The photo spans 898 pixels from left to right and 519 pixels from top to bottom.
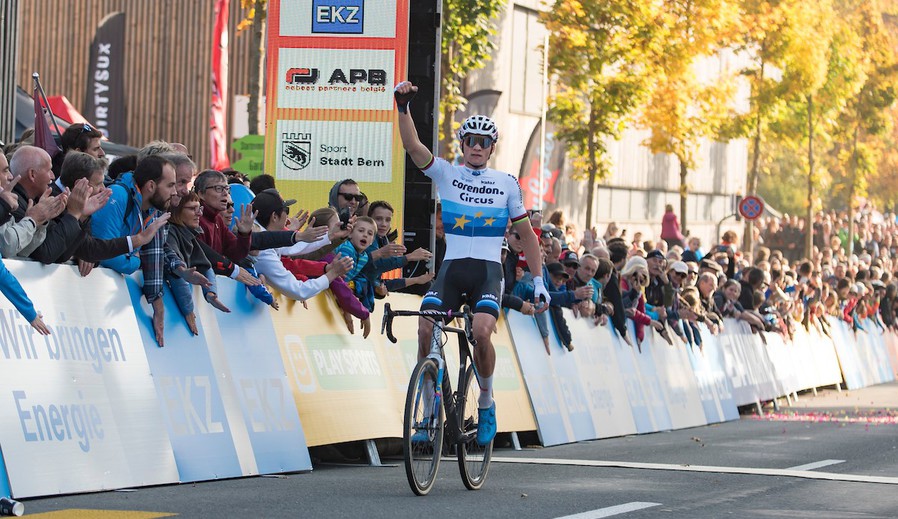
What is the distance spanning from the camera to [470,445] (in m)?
10.4

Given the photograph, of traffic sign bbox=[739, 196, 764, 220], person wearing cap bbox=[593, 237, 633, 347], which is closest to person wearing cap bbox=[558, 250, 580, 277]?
person wearing cap bbox=[593, 237, 633, 347]

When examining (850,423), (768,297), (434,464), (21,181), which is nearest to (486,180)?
(434,464)

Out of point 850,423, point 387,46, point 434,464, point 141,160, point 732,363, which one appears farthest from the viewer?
point 732,363

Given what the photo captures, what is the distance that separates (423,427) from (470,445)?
2.42ft

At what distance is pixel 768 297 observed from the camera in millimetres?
25781

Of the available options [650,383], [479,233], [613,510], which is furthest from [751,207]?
[613,510]

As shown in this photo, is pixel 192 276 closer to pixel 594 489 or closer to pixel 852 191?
pixel 594 489

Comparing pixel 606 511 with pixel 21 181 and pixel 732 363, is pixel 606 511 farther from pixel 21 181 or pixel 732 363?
pixel 732 363

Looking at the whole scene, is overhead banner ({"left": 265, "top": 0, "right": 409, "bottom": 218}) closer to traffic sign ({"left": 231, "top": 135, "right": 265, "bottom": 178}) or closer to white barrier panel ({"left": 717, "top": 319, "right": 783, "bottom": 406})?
traffic sign ({"left": 231, "top": 135, "right": 265, "bottom": 178})

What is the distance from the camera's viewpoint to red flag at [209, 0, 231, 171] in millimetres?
26156

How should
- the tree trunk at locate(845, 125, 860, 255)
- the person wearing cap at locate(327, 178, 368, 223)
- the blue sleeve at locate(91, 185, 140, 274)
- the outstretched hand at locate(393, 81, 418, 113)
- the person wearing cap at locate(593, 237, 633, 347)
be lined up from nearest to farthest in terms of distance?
the outstretched hand at locate(393, 81, 418, 113) < the blue sleeve at locate(91, 185, 140, 274) < the person wearing cap at locate(327, 178, 368, 223) < the person wearing cap at locate(593, 237, 633, 347) < the tree trunk at locate(845, 125, 860, 255)

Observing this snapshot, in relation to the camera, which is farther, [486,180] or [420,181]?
[420,181]

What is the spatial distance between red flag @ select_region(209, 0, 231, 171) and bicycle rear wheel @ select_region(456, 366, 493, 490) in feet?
50.9

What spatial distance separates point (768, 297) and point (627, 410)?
8.97 meters
